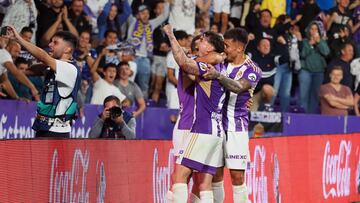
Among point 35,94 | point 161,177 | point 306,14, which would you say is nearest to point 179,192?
point 161,177

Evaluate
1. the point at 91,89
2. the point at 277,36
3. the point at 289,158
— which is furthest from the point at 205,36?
the point at 277,36

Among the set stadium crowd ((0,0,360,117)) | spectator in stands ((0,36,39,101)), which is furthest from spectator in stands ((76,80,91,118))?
spectator in stands ((0,36,39,101))

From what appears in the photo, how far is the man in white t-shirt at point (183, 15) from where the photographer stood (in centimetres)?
1967

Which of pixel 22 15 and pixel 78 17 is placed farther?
pixel 78 17

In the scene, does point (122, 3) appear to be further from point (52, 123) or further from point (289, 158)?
point (52, 123)

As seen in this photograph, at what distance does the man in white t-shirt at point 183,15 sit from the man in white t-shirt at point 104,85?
2.52 m

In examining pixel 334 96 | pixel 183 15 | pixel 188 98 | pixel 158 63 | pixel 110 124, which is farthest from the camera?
pixel 334 96

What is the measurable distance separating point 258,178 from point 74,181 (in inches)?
177

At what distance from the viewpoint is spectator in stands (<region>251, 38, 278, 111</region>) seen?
67.7ft

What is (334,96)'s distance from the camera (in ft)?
72.0

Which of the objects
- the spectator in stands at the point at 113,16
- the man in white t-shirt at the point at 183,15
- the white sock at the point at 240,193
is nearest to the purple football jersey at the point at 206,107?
the white sock at the point at 240,193

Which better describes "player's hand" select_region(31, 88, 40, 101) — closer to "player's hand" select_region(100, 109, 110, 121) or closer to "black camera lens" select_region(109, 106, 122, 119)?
"player's hand" select_region(100, 109, 110, 121)

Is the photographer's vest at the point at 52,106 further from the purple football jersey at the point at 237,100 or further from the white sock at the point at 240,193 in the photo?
the white sock at the point at 240,193

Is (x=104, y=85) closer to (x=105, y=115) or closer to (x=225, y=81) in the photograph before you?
(x=105, y=115)
